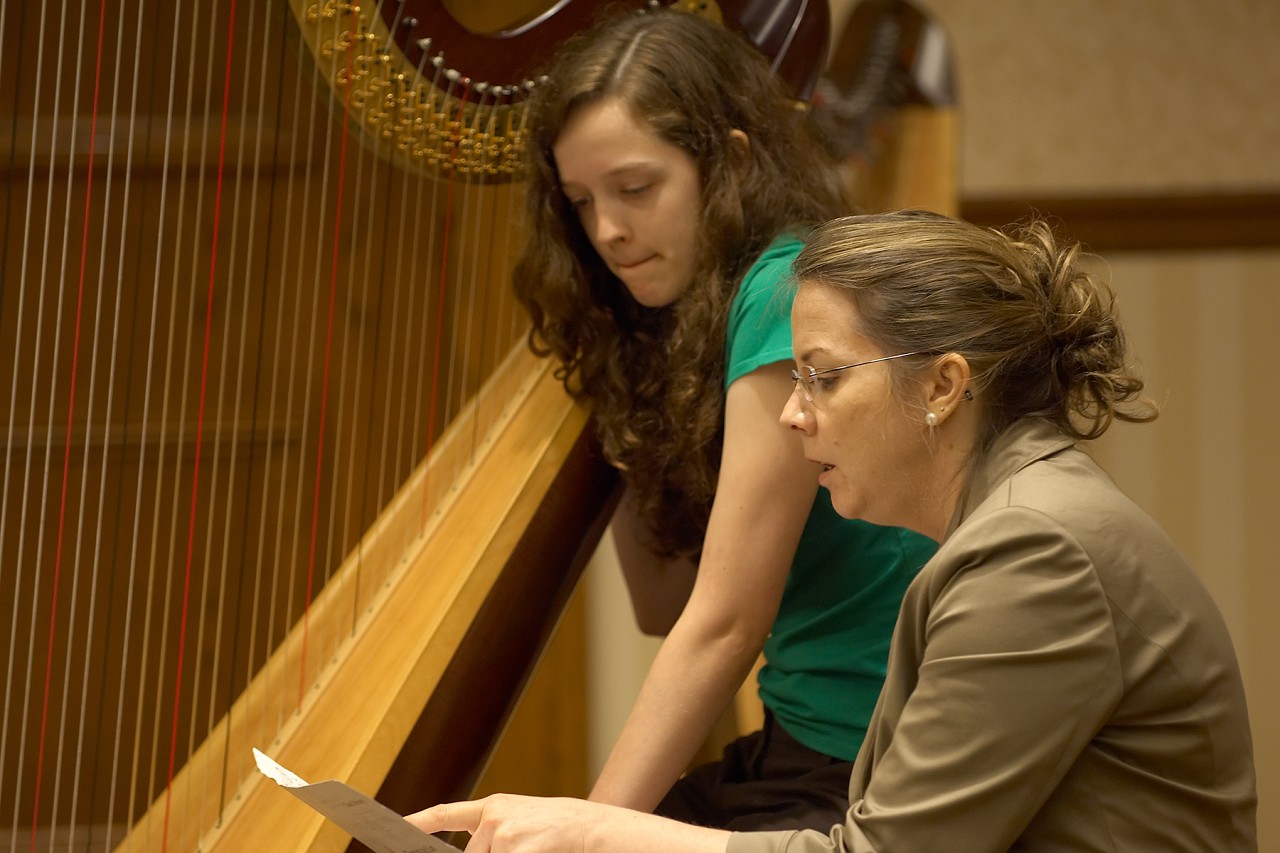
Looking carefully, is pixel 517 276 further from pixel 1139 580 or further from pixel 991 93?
pixel 991 93

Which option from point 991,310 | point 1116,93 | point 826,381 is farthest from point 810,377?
point 1116,93

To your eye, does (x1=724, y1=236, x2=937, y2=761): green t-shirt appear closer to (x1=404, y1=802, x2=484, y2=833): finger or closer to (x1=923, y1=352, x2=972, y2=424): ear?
(x1=923, y1=352, x2=972, y2=424): ear

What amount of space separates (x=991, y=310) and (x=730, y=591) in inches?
16.2

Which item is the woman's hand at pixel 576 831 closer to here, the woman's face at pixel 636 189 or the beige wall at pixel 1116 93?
the woman's face at pixel 636 189

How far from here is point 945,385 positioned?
110cm

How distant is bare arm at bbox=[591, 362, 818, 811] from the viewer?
136cm

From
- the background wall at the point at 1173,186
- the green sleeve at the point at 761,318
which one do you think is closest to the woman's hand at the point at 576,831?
the green sleeve at the point at 761,318

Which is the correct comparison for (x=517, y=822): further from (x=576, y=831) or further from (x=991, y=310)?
(x=991, y=310)

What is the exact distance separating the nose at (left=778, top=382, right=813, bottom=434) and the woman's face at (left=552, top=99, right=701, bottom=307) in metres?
0.41

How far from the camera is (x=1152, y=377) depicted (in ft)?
13.4

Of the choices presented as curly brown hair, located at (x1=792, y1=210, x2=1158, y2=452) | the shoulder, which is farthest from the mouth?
curly brown hair, located at (x1=792, y1=210, x2=1158, y2=452)

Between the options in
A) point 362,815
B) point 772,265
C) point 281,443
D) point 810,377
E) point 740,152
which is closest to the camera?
point 362,815

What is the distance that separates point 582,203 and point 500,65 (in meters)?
0.18

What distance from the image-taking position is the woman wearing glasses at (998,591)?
95cm
